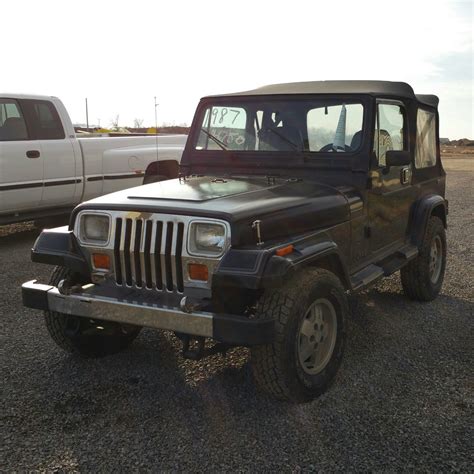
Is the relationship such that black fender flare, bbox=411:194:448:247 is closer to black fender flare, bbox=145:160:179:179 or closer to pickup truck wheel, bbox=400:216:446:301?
pickup truck wheel, bbox=400:216:446:301

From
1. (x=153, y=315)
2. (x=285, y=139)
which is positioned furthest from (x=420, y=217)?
(x=153, y=315)

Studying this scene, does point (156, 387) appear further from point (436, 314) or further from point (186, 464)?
point (436, 314)

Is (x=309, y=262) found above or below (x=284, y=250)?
below

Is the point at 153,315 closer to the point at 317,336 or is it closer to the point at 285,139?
the point at 317,336

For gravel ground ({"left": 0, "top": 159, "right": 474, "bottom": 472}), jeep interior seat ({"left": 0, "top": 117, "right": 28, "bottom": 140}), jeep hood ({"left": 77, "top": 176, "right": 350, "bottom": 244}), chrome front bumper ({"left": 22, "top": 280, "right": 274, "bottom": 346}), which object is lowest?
gravel ground ({"left": 0, "top": 159, "right": 474, "bottom": 472})

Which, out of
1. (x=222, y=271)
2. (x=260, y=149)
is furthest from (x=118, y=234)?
(x=260, y=149)

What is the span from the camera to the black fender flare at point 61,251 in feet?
11.7

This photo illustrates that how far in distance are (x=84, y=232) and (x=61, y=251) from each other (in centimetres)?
20

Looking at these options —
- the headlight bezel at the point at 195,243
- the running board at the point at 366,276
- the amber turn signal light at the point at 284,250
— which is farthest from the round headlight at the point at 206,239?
the running board at the point at 366,276

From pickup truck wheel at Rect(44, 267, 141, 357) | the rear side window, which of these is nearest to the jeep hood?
pickup truck wheel at Rect(44, 267, 141, 357)

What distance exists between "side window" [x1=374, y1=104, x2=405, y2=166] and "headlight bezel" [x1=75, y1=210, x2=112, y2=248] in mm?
2089

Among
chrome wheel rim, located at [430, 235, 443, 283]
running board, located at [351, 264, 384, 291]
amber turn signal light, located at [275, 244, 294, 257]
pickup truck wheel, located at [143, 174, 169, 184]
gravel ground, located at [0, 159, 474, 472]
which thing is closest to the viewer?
gravel ground, located at [0, 159, 474, 472]

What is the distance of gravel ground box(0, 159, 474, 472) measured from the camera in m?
2.88

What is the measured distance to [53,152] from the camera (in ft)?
25.8
